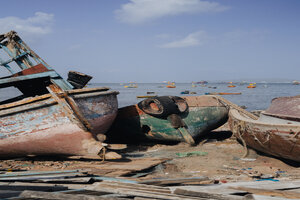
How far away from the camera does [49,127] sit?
6492 mm

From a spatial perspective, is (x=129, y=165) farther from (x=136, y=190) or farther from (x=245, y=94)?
(x=245, y=94)

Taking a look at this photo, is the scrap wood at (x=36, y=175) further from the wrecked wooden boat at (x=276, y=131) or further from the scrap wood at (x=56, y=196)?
the wrecked wooden boat at (x=276, y=131)

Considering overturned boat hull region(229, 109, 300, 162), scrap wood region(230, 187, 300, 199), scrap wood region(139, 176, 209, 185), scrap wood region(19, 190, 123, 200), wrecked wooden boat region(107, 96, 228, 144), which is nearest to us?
scrap wood region(19, 190, 123, 200)

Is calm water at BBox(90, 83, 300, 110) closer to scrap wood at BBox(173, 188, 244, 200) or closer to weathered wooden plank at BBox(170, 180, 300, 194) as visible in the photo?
weathered wooden plank at BBox(170, 180, 300, 194)

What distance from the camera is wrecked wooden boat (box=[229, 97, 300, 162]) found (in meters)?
5.37

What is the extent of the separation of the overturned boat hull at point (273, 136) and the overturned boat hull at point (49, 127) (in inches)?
141

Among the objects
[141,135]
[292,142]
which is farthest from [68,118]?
[292,142]

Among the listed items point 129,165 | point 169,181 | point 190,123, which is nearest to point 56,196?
point 169,181

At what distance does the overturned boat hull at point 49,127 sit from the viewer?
639 centimetres

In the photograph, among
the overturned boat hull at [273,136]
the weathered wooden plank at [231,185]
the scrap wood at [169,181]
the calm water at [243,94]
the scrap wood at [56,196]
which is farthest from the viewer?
the calm water at [243,94]

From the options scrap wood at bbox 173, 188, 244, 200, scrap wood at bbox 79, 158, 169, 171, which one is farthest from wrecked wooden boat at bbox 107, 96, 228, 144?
scrap wood at bbox 173, 188, 244, 200

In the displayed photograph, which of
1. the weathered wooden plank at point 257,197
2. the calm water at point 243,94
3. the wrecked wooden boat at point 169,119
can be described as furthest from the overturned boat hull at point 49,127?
the calm water at point 243,94

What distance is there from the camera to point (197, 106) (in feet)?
28.8

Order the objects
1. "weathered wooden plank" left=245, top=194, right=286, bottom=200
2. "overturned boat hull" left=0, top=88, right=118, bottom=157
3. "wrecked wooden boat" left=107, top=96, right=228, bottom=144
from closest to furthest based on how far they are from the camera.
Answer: "weathered wooden plank" left=245, top=194, right=286, bottom=200
"overturned boat hull" left=0, top=88, right=118, bottom=157
"wrecked wooden boat" left=107, top=96, right=228, bottom=144
